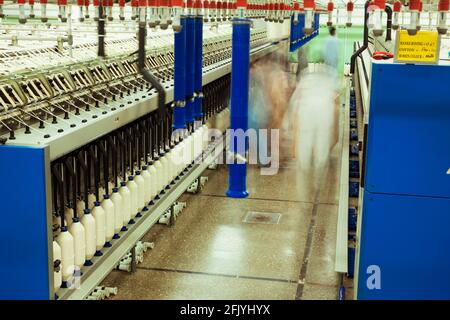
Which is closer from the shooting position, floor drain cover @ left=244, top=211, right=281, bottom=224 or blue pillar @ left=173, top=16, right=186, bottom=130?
blue pillar @ left=173, top=16, right=186, bottom=130

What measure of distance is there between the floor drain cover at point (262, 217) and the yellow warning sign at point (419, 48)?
2.90 metres

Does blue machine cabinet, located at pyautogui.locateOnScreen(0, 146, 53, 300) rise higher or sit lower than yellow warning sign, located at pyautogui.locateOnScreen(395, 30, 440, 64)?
lower

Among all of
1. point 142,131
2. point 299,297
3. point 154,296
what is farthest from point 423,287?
point 142,131

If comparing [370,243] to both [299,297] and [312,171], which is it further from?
[312,171]

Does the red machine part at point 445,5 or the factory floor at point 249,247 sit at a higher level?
the red machine part at point 445,5

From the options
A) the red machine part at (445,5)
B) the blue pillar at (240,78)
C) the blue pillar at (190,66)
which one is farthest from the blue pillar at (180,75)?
the red machine part at (445,5)

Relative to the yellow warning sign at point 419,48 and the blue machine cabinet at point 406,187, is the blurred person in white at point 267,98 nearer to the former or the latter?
the blue machine cabinet at point 406,187

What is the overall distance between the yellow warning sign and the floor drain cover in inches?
114

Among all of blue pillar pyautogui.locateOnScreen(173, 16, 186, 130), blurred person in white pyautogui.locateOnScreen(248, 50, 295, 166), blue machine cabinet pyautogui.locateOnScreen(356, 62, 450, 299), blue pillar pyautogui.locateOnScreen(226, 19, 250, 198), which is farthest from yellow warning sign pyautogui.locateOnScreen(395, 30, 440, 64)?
blurred person in white pyautogui.locateOnScreen(248, 50, 295, 166)

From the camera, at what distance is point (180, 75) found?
3.49 metres

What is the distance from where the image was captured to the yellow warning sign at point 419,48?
276cm

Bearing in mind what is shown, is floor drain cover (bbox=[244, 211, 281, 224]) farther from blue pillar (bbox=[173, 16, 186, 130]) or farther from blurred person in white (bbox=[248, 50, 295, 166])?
blue pillar (bbox=[173, 16, 186, 130])

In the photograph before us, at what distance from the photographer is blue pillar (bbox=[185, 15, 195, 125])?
11.6 ft
